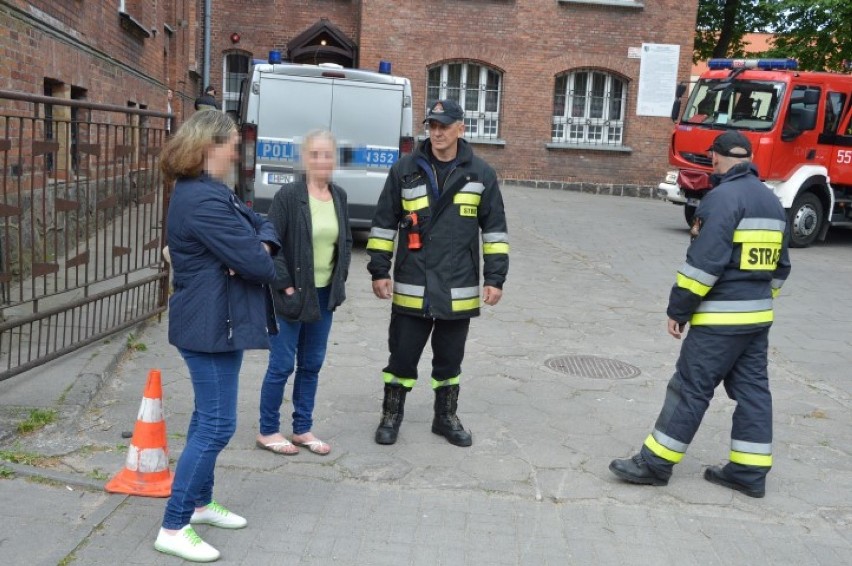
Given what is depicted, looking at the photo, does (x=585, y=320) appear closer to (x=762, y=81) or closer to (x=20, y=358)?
(x=20, y=358)

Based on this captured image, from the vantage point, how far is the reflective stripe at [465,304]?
502 centimetres

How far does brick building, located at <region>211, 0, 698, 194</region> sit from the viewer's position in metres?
23.1

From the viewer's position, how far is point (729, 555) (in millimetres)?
4012

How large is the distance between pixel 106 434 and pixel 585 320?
5.04m

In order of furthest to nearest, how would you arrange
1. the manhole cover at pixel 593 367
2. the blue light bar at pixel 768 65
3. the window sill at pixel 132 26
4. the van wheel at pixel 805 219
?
the blue light bar at pixel 768 65
the van wheel at pixel 805 219
the window sill at pixel 132 26
the manhole cover at pixel 593 367

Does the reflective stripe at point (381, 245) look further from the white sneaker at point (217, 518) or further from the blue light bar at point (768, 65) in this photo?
the blue light bar at point (768, 65)

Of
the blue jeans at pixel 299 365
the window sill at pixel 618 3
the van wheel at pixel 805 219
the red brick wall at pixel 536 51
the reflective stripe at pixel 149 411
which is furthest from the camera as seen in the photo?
the window sill at pixel 618 3

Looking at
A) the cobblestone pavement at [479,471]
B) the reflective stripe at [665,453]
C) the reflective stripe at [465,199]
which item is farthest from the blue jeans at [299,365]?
the reflective stripe at [665,453]

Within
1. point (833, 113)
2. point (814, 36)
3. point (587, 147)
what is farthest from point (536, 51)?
point (833, 113)

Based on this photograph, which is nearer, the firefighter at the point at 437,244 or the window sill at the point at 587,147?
the firefighter at the point at 437,244

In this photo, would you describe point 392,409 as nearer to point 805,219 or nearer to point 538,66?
point 805,219

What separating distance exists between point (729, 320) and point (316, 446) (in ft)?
7.36

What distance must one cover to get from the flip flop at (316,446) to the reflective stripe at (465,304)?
1015mm

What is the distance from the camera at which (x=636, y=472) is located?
15.6 ft
